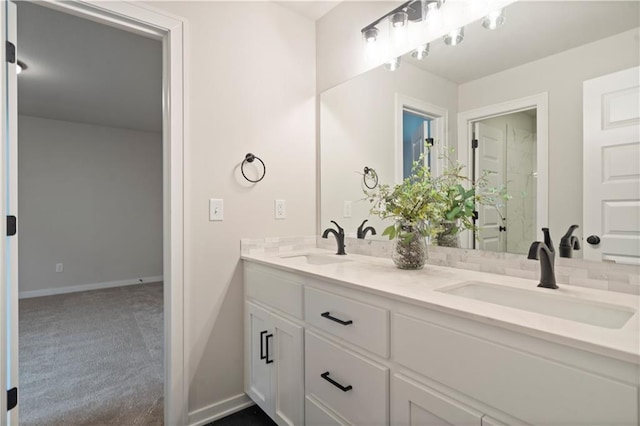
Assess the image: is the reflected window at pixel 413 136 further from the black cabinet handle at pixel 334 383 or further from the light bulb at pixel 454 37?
the black cabinet handle at pixel 334 383

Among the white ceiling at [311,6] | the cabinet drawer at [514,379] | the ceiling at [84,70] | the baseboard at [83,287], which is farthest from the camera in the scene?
the baseboard at [83,287]

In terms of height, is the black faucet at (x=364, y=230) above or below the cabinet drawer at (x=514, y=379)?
above

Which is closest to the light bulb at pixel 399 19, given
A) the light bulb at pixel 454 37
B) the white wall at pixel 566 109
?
the light bulb at pixel 454 37

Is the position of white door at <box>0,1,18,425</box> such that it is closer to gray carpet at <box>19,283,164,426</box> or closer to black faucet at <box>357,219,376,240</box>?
gray carpet at <box>19,283,164,426</box>

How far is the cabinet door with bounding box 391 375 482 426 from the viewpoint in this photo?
842 millimetres

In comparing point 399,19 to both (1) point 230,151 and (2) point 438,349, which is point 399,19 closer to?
(1) point 230,151

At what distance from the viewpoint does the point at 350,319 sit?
3.82 feet

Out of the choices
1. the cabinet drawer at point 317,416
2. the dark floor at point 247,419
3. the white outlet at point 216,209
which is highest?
the white outlet at point 216,209

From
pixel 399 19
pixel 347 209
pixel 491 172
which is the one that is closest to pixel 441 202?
pixel 491 172

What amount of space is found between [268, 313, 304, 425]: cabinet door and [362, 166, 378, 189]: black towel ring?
92 centimetres

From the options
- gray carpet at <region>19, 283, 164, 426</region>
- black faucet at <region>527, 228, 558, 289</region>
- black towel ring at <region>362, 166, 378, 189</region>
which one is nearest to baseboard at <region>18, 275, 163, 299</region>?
gray carpet at <region>19, 283, 164, 426</region>

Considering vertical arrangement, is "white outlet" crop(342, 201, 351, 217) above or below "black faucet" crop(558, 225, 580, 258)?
above

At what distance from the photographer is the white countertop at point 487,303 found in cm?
66

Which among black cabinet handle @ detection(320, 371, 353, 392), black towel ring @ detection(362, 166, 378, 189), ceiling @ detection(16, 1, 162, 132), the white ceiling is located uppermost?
the white ceiling
